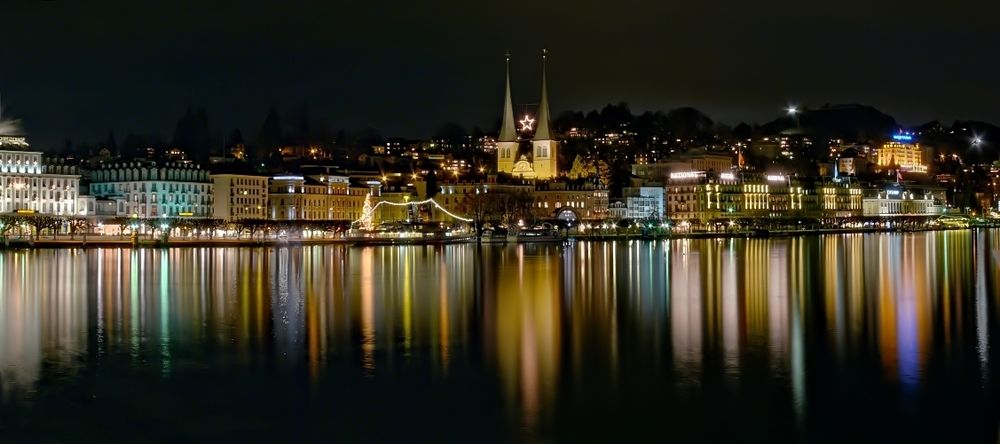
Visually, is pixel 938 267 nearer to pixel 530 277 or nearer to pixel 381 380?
pixel 530 277

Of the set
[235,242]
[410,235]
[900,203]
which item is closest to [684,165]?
[900,203]

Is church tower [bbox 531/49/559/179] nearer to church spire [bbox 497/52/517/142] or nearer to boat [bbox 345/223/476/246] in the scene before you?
church spire [bbox 497/52/517/142]

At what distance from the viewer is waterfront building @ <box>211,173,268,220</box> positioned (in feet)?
247

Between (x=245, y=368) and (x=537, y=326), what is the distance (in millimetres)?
6281

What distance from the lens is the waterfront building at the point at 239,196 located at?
7525 cm

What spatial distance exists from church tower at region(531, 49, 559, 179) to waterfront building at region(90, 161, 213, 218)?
3038 cm

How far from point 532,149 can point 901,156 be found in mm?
78416

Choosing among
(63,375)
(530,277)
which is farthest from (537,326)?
(530,277)

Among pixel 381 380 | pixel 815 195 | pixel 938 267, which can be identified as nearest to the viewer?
pixel 381 380

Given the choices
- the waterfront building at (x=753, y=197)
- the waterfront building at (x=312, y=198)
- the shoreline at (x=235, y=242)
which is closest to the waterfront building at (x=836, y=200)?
the waterfront building at (x=753, y=197)

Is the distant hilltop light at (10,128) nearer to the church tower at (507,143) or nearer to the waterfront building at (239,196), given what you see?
the waterfront building at (239,196)

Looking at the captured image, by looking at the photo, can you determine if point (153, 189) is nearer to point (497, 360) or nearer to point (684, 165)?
point (684, 165)

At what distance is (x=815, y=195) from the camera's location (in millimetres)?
111688

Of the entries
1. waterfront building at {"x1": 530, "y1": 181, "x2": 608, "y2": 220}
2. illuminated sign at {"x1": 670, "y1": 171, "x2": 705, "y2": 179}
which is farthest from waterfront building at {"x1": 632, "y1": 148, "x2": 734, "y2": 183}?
waterfront building at {"x1": 530, "y1": 181, "x2": 608, "y2": 220}
